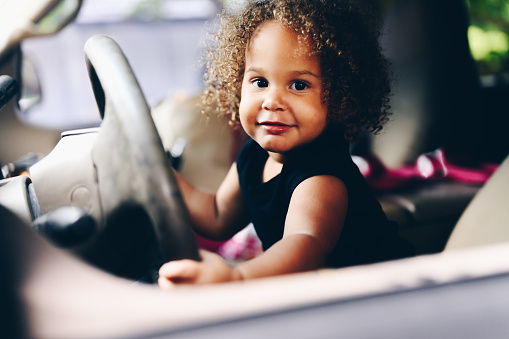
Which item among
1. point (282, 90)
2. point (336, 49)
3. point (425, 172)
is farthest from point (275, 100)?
point (425, 172)

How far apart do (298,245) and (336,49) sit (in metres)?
0.35

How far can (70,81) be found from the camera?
36.1 inches

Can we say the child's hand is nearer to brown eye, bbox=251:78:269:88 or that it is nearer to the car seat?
brown eye, bbox=251:78:269:88

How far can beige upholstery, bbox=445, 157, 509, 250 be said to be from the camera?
37.7 inches

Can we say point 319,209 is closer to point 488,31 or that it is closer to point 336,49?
point 336,49

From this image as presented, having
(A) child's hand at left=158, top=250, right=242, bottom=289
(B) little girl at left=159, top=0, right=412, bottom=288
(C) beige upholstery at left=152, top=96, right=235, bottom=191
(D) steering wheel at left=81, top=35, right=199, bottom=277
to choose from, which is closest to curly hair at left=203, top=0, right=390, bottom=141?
(B) little girl at left=159, top=0, right=412, bottom=288

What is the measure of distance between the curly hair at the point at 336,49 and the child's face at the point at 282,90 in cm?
2

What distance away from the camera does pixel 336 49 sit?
84 cm

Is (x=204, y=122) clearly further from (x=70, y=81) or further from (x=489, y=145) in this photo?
(x=489, y=145)

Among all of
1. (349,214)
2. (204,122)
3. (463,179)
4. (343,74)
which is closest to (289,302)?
(349,214)

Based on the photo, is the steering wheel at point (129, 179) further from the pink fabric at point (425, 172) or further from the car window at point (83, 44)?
the pink fabric at point (425, 172)

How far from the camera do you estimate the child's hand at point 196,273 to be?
0.60m

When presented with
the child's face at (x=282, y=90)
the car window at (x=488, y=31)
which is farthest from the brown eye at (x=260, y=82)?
the car window at (x=488, y=31)

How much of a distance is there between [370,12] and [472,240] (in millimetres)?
508
